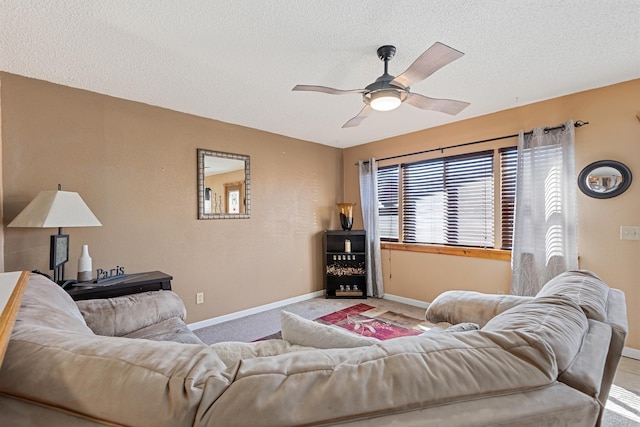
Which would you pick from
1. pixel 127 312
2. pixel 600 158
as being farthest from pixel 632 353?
pixel 127 312

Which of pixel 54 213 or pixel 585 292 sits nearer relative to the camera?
pixel 585 292

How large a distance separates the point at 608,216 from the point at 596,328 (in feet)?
7.60

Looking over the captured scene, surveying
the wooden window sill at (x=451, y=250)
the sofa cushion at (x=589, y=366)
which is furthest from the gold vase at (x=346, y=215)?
the sofa cushion at (x=589, y=366)

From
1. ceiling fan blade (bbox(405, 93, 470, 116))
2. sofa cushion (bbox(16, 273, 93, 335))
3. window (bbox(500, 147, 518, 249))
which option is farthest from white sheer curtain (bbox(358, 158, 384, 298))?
sofa cushion (bbox(16, 273, 93, 335))

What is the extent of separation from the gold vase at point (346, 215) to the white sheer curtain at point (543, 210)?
6.88ft

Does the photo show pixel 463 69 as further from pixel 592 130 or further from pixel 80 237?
pixel 80 237

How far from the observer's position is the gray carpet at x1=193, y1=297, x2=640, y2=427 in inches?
72.8

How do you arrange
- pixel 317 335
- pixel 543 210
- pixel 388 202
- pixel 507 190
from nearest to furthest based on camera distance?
pixel 317 335, pixel 543 210, pixel 507 190, pixel 388 202

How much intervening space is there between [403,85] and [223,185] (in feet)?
7.84

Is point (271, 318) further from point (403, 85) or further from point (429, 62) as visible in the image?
point (429, 62)

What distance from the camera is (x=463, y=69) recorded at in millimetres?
2336

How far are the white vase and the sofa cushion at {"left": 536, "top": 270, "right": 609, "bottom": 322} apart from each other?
3132 millimetres

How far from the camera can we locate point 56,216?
2123mm

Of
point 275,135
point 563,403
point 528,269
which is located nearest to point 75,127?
point 275,135
